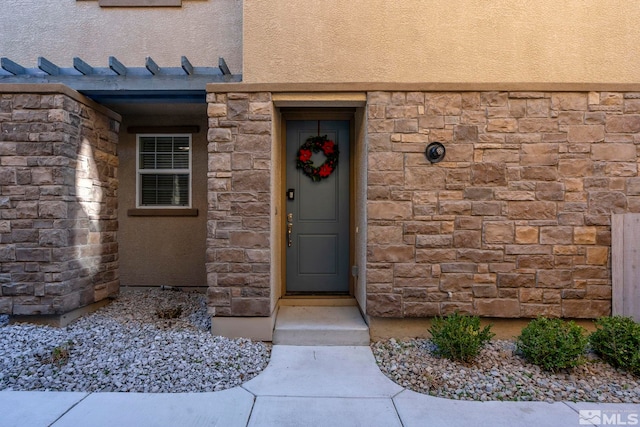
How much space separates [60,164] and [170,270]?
2.25 metres

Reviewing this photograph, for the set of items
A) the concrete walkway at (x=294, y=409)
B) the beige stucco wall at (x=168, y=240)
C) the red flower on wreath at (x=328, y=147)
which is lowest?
the concrete walkway at (x=294, y=409)

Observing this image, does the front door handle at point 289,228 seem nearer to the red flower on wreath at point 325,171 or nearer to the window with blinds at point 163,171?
the red flower on wreath at point 325,171

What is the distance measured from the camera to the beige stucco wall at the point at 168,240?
563 centimetres

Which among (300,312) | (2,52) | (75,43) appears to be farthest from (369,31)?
(2,52)

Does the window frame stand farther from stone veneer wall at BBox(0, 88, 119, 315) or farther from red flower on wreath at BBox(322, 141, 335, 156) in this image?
red flower on wreath at BBox(322, 141, 335, 156)

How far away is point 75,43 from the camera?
4734mm

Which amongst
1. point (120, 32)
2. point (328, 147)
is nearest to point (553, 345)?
point (328, 147)

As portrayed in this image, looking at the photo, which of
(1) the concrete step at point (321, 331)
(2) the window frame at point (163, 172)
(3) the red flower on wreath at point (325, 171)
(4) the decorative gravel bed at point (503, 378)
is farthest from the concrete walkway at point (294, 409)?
(2) the window frame at point (163, 172)

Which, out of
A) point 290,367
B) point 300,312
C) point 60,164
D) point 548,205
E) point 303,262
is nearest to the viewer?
point 290,367

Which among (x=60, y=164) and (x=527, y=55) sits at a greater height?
(x=527, y=55)

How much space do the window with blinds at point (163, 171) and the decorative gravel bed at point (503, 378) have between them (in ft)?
13.2

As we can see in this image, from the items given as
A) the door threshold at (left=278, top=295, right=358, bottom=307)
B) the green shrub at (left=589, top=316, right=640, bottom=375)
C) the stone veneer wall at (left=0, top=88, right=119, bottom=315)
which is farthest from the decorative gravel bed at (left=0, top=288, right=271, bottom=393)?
the green shrub at (left=589, top=316, right=640, bottom=375)

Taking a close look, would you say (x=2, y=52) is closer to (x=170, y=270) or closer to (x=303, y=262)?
(x=170, y=270)

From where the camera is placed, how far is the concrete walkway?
2545 mm
